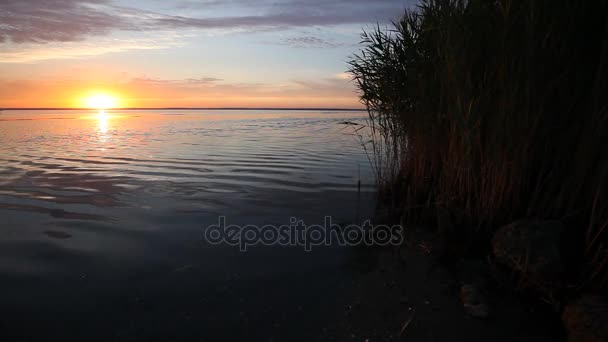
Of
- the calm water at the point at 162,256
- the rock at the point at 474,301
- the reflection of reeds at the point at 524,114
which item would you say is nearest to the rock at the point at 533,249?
the reflection of reeds at the point at 524,114

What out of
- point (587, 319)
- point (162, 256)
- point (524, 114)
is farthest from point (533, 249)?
point (162, 256)

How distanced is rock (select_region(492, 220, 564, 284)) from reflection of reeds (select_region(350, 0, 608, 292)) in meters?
0.23

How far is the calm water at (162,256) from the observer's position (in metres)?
3.44

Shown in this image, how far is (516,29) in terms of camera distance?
12.5 feet

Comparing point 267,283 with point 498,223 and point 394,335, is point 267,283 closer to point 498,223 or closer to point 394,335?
point 394,335

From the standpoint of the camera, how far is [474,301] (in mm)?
3576

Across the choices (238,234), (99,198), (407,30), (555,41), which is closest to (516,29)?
(555,41)

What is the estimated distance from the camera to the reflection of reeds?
335 cm

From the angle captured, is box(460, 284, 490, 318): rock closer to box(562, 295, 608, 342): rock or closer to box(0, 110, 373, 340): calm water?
box(562, 295, 608, 342): rock

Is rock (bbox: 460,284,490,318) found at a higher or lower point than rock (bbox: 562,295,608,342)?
lower

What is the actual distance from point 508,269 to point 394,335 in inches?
69.1

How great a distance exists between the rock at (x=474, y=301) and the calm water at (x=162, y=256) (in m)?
1.39

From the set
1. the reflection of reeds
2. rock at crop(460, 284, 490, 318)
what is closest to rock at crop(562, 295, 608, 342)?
the reflection of reeds

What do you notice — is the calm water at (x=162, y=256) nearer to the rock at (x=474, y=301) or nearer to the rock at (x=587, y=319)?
the rock at (x=474, y=301)
